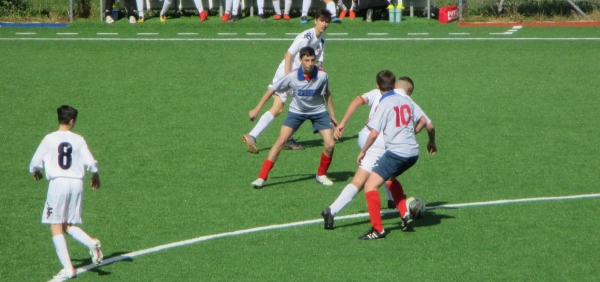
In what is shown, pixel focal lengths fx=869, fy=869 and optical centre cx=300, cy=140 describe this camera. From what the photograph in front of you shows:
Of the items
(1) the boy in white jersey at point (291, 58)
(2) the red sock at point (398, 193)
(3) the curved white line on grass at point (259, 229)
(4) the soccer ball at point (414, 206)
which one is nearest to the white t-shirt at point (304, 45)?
(1) the boy in white jersey at point (291, 58)

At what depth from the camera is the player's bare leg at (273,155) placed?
11367 mm

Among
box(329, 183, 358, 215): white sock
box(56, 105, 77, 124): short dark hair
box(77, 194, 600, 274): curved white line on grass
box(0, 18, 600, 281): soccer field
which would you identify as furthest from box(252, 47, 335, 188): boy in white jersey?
box(56, 105, 77, 124): short dark hair

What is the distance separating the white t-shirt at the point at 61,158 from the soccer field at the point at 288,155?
108 centimetres

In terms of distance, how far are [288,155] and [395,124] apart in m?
4.98

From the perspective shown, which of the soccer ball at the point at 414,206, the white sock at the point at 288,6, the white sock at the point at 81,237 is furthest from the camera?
the white sock at the point at 288,6

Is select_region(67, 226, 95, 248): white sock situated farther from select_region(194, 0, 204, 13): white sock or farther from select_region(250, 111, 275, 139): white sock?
select_region(194, 0, 204, 13): white sock

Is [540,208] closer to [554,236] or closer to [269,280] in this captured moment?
[554,236]

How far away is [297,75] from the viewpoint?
11.2 m

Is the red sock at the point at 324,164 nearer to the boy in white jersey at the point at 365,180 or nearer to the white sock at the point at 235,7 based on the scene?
the boy in white jersey at the point at 365,180

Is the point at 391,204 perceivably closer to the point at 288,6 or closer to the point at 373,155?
the point at 373,155

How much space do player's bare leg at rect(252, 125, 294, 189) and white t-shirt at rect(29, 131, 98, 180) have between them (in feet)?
12.3

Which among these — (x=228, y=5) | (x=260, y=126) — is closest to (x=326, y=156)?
(x=260, y=126)

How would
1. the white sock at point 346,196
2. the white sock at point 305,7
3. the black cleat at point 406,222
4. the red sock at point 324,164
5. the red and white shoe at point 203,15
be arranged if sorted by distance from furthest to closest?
1. the red and white shoe at point 203,15
2. the white sock at point 305,7
3. the red sock at point 324,164
4. the black cleat at point 406,222
5. the white sock at point 346,196

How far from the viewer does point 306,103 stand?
11.4 meters
